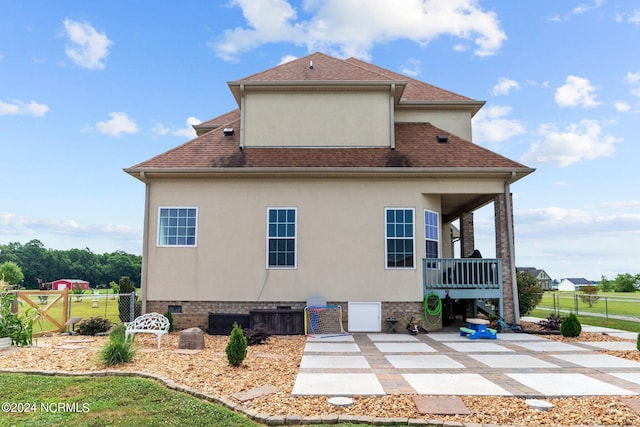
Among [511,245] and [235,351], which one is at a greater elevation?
[511,245]

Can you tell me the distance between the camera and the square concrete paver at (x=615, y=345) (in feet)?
33.3

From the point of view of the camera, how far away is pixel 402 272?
41.8 ft

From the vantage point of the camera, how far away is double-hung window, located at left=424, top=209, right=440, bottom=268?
43.0 ft

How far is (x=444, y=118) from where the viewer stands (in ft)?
53.7

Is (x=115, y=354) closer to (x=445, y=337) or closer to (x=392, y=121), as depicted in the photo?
(x=445, y=337)

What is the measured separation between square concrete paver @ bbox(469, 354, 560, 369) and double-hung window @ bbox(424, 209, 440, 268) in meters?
4.15

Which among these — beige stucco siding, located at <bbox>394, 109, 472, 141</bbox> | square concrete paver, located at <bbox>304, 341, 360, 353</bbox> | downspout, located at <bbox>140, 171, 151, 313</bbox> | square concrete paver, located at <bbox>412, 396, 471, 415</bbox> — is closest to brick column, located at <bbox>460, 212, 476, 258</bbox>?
beige stucco siding, located at <bbox>394, 109, 472, 141</bbox>

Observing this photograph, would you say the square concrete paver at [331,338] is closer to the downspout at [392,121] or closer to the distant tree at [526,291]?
the downspout at [392,121]

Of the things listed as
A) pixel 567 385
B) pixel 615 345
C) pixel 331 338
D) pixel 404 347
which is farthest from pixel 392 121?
pixel 567 385

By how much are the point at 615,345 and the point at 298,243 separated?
874cm

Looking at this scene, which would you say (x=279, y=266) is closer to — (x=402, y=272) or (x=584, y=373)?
(x=402, y=272)

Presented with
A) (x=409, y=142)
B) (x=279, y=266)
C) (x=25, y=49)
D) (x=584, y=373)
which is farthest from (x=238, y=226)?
(x=25, y=49)

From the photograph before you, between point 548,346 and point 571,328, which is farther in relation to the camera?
A: point 571,328

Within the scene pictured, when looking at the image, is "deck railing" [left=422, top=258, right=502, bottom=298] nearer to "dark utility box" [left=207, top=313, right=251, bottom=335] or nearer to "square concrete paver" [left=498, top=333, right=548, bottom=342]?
"square concrete paver" [left=498, top=333, right=548, bottom=342]
